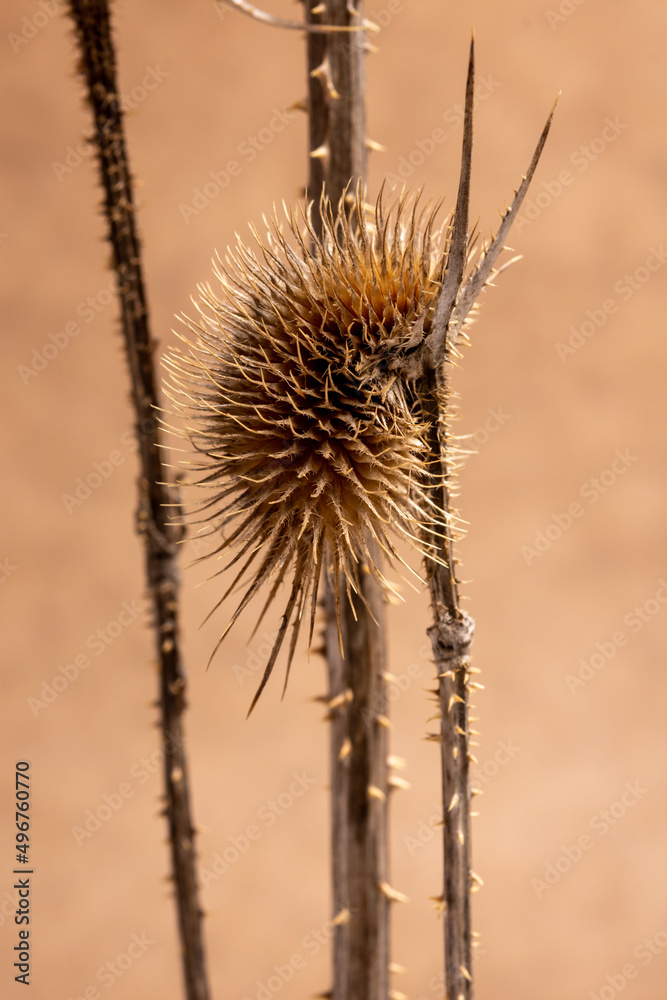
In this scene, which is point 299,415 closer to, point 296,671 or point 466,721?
point 466,721

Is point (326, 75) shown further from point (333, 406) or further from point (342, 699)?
point (342, 699)

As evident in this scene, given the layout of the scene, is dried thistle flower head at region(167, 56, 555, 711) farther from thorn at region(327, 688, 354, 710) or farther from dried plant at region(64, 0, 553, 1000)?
thorn at region(327, 688, 354, 710)

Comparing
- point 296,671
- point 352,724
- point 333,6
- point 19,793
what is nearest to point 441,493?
point 352,724

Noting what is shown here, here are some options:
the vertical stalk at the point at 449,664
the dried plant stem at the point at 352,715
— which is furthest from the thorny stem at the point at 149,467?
the vertical stalk at the point at 449,664

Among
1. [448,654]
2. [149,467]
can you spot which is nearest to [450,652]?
[448,654]

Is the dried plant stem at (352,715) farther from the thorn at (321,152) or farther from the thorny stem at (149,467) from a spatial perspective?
the thorny stem at (149,467)
